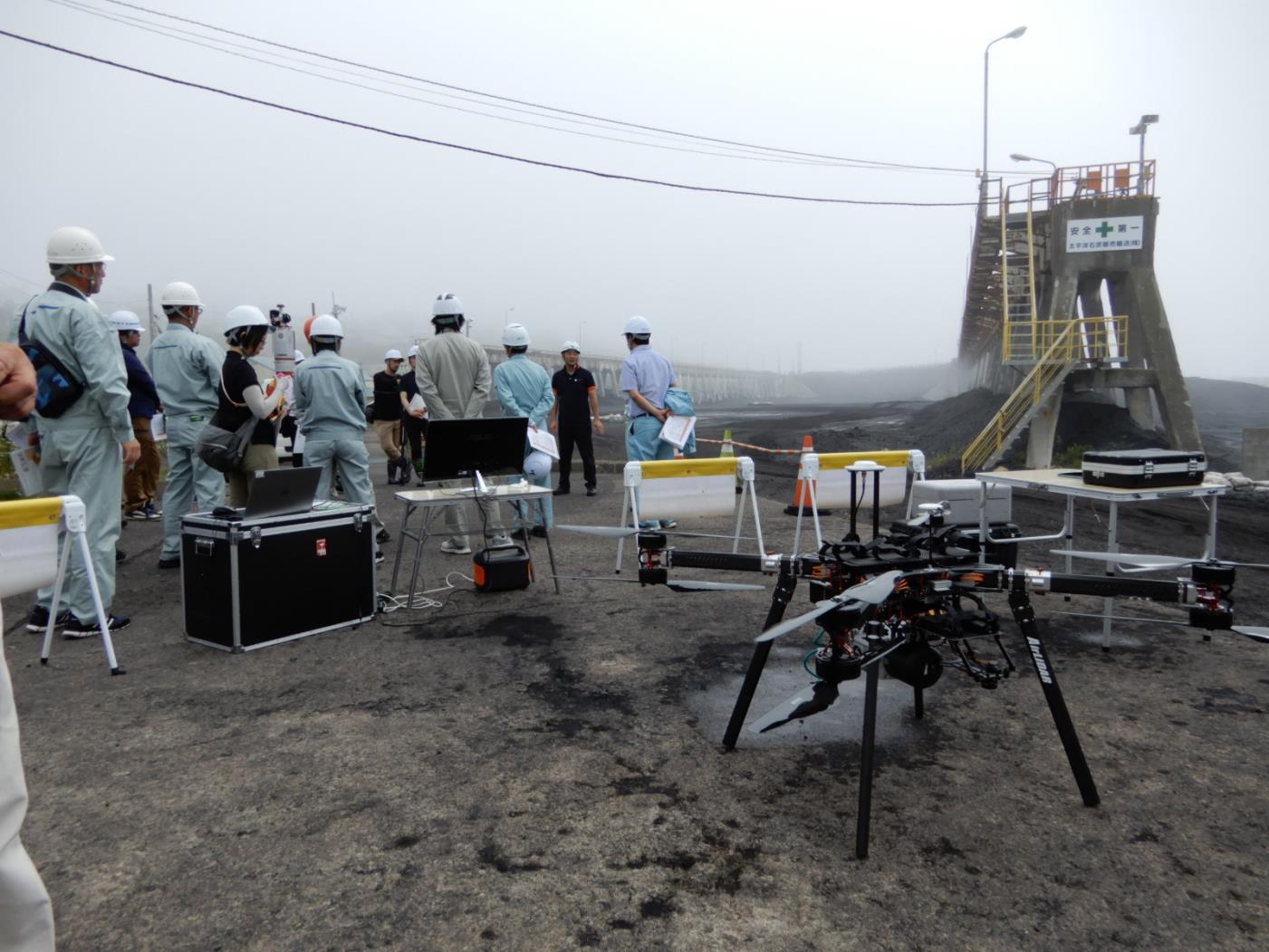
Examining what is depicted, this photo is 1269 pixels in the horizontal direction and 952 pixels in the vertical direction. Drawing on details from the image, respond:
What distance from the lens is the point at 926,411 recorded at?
44.2m

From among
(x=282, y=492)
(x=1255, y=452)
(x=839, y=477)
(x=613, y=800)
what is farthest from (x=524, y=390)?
(x=1255, y=452)

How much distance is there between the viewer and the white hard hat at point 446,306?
8039mm

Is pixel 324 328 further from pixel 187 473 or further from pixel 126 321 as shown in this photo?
pixel 126 321

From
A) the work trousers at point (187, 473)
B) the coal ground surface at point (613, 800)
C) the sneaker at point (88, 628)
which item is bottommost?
the coal ground surface at point (613, 800)

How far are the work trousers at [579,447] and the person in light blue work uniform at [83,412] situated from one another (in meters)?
6.50

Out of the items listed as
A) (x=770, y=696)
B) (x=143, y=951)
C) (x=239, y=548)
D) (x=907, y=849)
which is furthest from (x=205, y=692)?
(x=907, y=849)

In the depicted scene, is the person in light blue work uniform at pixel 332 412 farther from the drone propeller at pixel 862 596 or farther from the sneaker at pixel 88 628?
the drone propeller at pixel 862 596

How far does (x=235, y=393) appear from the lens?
6414mm

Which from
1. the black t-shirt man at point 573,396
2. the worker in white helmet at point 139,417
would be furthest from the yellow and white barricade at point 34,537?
the black t-shirt man at point 573,396

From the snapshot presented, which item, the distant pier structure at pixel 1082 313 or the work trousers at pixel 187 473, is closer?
the work trousers at pixel 187 473

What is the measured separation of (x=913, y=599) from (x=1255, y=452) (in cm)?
1226

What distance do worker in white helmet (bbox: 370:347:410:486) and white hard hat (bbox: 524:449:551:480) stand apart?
537 cm

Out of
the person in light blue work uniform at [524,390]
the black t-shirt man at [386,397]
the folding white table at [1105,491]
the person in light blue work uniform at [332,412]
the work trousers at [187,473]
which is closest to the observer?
the folding white table at [1105,491]

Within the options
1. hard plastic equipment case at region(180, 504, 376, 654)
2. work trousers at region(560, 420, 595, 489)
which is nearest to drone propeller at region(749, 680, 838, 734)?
hard plastic equipment case at region(180, 504, 376, 654)
